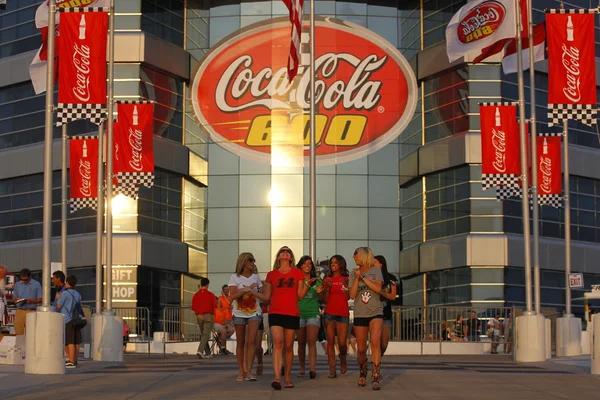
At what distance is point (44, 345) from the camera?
1981 cm

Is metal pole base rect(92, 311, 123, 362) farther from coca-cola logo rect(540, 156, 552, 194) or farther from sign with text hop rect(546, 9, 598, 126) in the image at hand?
coca-cola logo rect(540, 156, 552, 194)

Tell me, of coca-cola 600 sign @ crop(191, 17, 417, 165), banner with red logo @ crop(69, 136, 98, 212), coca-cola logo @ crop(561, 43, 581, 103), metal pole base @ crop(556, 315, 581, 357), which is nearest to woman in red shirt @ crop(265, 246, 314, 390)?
coca-cola logo @ crop(561, 43, 581, 103)

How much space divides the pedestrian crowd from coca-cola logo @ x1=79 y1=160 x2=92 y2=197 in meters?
18.4

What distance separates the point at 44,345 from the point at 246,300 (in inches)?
169

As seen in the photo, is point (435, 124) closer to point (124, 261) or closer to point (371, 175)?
point (371, 175)

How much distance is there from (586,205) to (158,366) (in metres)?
28.2

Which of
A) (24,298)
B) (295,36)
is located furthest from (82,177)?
(24,298)

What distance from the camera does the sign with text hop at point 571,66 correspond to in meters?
25.4

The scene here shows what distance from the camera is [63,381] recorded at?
58.1ft

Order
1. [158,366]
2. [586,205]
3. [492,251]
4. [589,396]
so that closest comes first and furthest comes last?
[589,396] → [158,366] → [492,251] → [586,205]

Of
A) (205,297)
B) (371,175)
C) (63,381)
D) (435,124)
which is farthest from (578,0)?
(63,381)

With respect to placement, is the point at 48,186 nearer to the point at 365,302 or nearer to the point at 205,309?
the point at 365,302

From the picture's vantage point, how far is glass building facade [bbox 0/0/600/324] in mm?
44531

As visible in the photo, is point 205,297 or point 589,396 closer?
point 589,396
